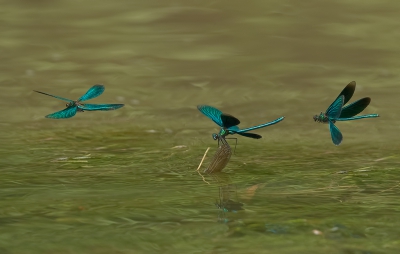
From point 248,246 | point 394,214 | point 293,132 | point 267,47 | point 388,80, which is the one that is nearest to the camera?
point 248,246

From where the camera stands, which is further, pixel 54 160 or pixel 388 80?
pixel 388 80

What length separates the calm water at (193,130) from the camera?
→ 2.37 meters

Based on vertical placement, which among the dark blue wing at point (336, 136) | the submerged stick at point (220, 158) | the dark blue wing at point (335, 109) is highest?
the dark blue wing at point (335, 109)

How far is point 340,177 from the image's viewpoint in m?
3.05

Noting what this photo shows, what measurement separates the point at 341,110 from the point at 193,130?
1455mm

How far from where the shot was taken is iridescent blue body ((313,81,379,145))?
285 cm

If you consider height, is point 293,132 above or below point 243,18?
below

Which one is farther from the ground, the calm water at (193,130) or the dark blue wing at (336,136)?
the dark blue wing at (336,136)

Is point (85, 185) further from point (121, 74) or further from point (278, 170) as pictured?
point (121, 74)

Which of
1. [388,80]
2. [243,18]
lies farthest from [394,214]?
[243,18]

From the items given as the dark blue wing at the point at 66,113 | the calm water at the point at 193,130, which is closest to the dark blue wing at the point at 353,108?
the calm water at the point at 193,130

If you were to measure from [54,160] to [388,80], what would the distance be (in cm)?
262

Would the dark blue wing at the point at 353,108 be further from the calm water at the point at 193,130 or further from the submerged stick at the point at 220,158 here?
the submerged stick at the point at 220,158

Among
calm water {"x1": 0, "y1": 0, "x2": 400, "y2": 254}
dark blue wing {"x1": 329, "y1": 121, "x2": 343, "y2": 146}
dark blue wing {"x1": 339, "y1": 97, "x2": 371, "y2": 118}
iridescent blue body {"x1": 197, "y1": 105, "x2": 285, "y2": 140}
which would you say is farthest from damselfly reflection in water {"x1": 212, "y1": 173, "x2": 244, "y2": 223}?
dark blue wing {"x1": 339, "y1": 97, "x2": 371, "y2": 118}
